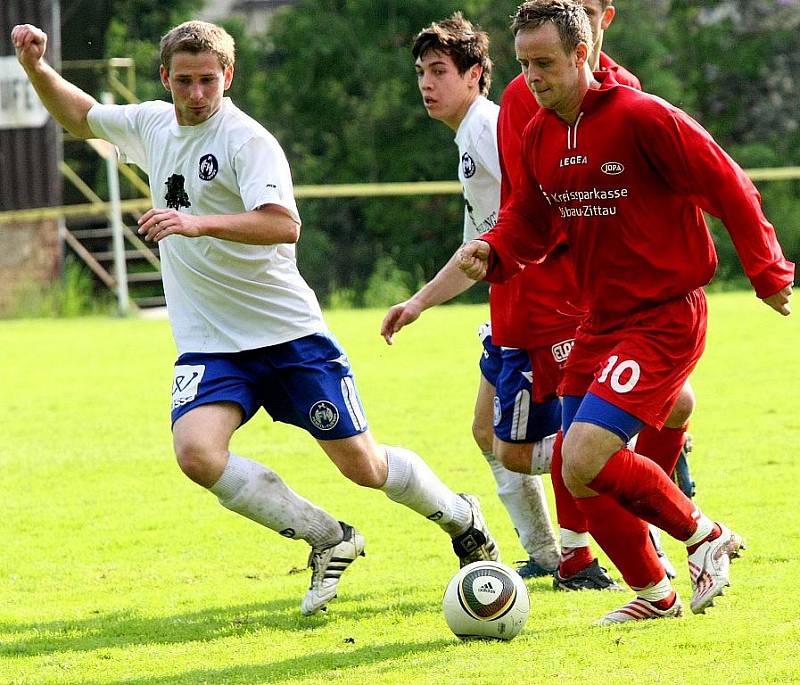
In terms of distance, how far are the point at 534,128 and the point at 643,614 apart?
1.67m

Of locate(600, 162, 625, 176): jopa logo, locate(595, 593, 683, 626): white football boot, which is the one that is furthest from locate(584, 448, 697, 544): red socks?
locate(600, 162, 625, 176): jopa logo

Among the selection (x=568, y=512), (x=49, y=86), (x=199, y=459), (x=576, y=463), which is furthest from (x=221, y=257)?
(x=568, y=512)

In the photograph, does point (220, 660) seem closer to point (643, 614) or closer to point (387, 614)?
point (387, 614)

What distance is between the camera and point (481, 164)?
5684mm

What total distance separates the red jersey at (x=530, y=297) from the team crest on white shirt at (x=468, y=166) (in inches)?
8.2

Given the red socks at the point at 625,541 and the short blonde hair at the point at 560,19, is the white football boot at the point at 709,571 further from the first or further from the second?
the short blonde hair at the point at 560,19

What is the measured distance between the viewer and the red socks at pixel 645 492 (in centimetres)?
460

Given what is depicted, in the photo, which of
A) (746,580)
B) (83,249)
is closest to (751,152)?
(83,249)

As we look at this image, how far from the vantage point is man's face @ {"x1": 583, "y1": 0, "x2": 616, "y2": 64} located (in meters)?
5.09

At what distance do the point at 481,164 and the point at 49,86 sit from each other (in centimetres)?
174

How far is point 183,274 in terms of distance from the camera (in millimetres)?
5332

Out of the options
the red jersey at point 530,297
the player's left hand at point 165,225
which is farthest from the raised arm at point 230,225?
the red jersey at point 530,297

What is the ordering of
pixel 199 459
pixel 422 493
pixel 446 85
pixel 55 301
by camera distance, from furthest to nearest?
pixel 55 301 → pixel 446 85 → pixel 422 493 → pixel 199 459

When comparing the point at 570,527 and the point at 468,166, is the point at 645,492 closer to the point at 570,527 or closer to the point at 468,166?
the point at 570,527
